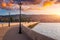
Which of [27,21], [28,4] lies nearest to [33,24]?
[27,21]

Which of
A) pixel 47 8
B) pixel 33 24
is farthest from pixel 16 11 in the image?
pixel 47 8

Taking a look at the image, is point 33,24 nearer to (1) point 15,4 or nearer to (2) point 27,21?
(2) point 27,21

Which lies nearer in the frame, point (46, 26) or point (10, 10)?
point (10, 10)

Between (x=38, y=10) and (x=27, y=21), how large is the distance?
144 centimetres

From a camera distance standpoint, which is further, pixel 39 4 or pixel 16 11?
pixel 39 4

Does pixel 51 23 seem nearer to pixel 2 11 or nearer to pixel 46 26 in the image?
pixel 46 26

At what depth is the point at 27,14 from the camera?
19.7 metres

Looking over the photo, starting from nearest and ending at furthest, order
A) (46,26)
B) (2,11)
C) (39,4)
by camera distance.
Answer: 1. (2,11)
2. (39,4)
3. (46,26)

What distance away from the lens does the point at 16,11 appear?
1931 centimetres

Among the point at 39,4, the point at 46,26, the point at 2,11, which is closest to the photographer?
the point at 2,11

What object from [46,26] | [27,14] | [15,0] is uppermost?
[15,0]

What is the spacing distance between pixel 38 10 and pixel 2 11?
3.39m

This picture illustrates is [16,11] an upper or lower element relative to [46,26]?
upper

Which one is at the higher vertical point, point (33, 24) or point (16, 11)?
point (16, 11)
